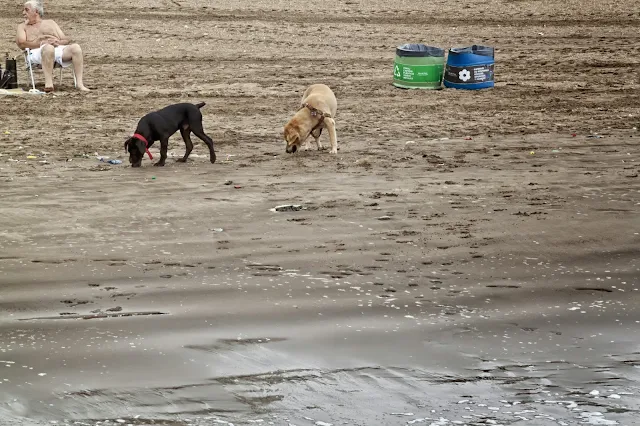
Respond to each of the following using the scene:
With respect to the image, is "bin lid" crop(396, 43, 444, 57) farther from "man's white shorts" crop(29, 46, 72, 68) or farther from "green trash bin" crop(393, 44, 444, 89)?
"man's white shorts" crop(29, 46, 72, 68)

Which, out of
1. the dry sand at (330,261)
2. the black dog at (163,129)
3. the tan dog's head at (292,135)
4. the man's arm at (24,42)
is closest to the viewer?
the dry sand at (330,261)

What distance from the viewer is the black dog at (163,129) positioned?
33.7ft

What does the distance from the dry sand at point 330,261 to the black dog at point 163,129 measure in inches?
7.7

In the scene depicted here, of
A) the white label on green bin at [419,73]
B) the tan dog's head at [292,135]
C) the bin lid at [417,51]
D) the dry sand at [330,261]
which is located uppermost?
the bin lid at [417,51]

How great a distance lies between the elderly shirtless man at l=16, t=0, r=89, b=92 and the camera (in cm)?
1433

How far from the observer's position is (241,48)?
17719mm

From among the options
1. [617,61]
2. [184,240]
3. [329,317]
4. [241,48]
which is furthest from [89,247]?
[617,61]

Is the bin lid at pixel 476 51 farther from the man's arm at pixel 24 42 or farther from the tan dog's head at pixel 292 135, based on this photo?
the man's arm at pixel 24 42

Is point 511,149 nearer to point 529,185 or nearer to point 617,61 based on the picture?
point 529,185

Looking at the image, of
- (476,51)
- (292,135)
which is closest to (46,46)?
(292,135)

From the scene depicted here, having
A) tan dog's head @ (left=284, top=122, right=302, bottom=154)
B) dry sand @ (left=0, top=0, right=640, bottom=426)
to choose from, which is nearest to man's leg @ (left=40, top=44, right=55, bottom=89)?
dry sand @ (left=0, top=0, right=640, bottom=426)

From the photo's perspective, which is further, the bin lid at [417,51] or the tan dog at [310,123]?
the bin lid at [417,51]

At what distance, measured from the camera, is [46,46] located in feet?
46.9

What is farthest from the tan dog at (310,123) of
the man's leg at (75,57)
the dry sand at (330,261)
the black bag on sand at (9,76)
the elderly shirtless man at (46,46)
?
the black bag on sand at (9,76)
